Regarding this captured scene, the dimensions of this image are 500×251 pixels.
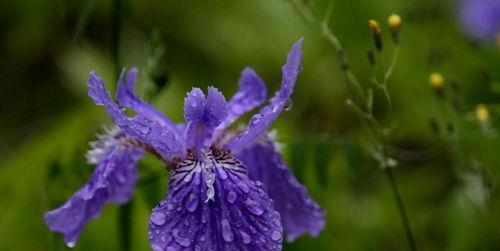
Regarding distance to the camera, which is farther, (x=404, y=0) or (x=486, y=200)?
(x=404, y=0)

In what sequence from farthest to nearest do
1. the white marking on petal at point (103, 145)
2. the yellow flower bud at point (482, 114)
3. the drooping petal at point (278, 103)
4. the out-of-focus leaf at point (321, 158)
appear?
1. the yellow flower bud at point (482, 114)
2. the out-of-focus leaf at point (321, 158)
3. the white marking on petal at point (103, 145)
4. the drooping petal at point (278, 103)

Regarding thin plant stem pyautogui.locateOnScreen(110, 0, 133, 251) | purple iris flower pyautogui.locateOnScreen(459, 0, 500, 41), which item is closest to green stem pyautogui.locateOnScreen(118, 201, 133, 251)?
thin plant stem pyautogui.locateOnScreen(110, 0, 133, 251)

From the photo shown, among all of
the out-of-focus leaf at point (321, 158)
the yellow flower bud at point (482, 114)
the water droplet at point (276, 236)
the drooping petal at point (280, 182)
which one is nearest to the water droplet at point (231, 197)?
the water droplet at point (276, 236)

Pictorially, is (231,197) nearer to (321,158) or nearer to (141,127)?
(141,127)

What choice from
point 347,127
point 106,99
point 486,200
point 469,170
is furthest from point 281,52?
point 106,99

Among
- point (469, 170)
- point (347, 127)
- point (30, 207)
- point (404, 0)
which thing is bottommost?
point (469, 170)

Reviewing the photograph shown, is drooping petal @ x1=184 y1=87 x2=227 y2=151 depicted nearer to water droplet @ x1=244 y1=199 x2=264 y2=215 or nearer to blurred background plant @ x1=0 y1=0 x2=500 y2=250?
water droplet @ x1=244 y1=199 x2=264 y2=215

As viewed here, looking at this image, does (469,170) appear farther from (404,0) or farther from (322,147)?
(404,0)

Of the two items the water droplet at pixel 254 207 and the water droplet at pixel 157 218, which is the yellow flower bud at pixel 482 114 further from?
the water droplet at pixel 157 218

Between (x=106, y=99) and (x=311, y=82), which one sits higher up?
(x=106, y=99)
